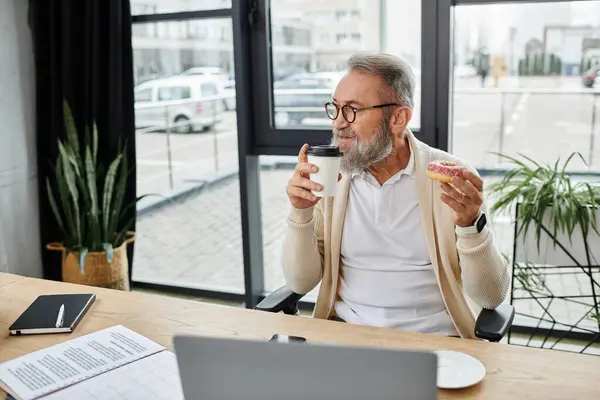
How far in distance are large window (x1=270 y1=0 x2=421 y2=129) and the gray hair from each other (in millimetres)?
1079

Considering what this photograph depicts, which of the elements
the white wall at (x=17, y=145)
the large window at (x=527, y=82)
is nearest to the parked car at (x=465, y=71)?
the large window at (x=527, y=82)

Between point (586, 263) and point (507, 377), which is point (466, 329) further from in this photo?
point (586, 263)

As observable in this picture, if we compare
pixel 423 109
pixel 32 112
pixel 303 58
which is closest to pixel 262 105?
pixel 303 58

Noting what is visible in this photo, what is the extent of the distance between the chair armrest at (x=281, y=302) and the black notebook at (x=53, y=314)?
1.55 feet

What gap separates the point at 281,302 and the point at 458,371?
694 mm

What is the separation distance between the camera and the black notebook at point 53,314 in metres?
1.67

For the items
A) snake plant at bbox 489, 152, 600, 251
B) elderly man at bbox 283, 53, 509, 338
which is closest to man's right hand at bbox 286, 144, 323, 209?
elderly man at bbox 283, 53, 509, 338

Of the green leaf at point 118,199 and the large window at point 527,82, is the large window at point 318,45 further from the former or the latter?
the green leaf at point 118,199

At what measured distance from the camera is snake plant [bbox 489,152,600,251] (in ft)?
8.33

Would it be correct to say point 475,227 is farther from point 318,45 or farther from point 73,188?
point 73,188

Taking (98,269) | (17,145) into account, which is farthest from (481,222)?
(17,145)

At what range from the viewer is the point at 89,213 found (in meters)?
3.44

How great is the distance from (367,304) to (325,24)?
176 cm

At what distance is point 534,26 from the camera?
3.00m
